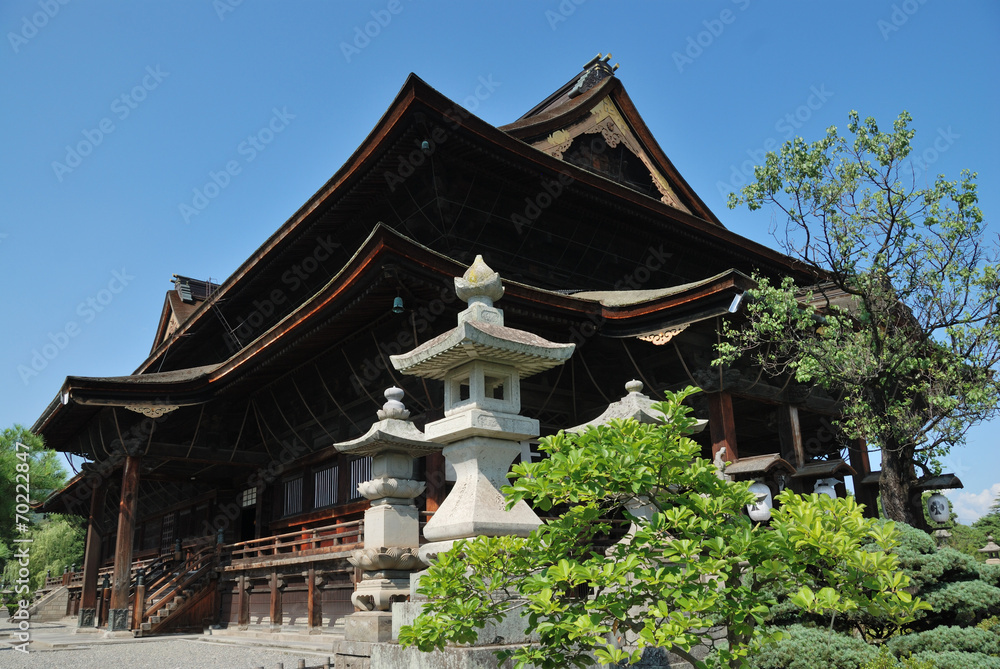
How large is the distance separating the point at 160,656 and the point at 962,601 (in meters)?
12.1

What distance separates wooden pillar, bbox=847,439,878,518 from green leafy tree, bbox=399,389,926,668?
11117 mm

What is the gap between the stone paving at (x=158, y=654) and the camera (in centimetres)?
1089

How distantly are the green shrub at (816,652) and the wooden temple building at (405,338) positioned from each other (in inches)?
155

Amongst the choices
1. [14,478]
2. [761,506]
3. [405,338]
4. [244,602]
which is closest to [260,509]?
[244,602]

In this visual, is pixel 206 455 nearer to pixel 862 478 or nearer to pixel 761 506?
pixel 761 506

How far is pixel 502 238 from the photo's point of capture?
15.0 meters

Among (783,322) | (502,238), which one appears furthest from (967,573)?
(502,238)

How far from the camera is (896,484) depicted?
368 inches

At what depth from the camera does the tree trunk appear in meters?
9.17

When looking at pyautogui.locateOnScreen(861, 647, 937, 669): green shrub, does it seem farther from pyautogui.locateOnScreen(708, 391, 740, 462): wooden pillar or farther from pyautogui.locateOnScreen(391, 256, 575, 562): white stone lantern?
pyautogui.locateOnScreen(708, 391, 740, 462): wooden pillar

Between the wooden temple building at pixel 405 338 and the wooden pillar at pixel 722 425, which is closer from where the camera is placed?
the wooden pillar at pixel 722 425

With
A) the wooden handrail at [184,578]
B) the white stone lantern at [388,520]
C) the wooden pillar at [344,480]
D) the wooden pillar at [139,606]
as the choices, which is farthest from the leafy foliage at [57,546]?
the white stone lantern at [388,520]

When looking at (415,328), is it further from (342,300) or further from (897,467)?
(897,467)

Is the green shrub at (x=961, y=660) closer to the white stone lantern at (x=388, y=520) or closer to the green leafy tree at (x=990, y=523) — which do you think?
the white stone lantern at (x=388, y=520)
